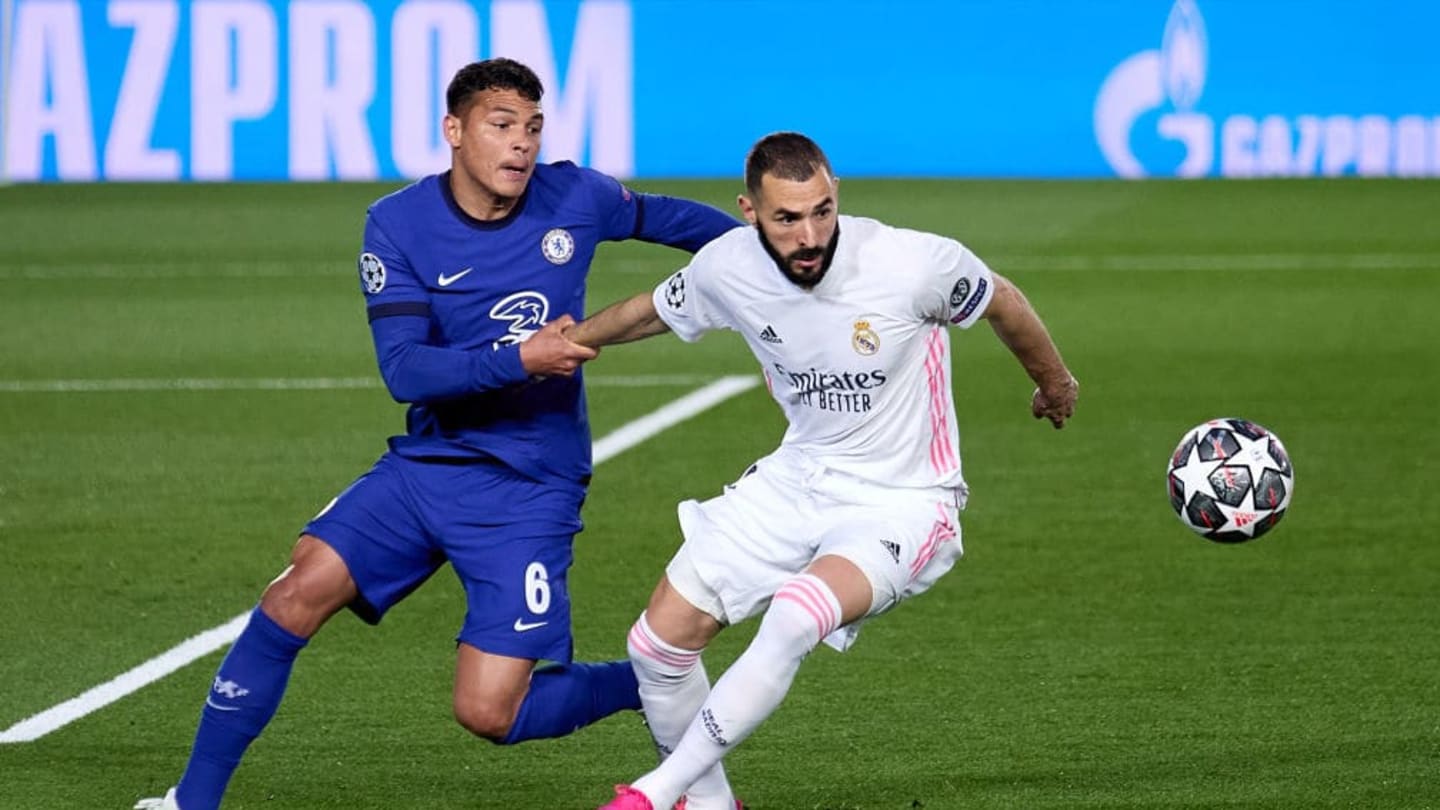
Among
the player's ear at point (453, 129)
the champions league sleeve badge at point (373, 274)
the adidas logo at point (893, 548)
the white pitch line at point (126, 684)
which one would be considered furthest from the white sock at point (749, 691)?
the white pitch line at point (126, 684)

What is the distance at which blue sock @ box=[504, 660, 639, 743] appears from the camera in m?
5.90

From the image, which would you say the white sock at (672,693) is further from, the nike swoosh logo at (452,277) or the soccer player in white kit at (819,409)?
the nike swoosh logo at (452,277)

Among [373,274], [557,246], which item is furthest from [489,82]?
[373,274]

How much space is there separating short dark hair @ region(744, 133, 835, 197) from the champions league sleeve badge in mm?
945

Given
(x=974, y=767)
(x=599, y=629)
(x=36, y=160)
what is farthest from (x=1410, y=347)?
(x=36, y=160)

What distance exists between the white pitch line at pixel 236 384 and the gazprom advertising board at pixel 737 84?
8.92 meters

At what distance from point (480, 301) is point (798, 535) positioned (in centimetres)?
96

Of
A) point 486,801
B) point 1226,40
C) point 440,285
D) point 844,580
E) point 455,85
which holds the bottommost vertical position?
point 486,801

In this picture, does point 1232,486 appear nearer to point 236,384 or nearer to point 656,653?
point 656,653

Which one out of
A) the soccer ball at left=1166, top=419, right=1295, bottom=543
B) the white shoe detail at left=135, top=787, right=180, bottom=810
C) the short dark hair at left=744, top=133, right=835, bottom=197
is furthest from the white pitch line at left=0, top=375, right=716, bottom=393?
the short dark hair at left=744, top=133, right=835, bottom=197

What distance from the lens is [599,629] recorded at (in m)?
7.81

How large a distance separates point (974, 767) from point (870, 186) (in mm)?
16085

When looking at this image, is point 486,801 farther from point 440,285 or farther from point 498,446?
point 440,285

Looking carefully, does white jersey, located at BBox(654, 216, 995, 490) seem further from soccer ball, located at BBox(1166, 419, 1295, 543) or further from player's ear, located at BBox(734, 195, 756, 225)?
soccer ball, located at BBox(1166, 419, 1295, 543)
